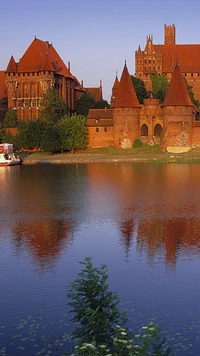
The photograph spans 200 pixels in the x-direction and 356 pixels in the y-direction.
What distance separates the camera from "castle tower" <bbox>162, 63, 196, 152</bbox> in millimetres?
47562

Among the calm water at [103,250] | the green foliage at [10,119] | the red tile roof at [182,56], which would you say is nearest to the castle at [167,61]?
the red tile roof at [182,56]

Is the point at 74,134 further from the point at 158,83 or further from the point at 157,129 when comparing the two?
the point at 158,83

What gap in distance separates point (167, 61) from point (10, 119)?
2504 centimetres

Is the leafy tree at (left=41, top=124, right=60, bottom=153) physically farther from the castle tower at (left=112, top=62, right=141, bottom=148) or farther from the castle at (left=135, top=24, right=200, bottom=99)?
the castle at (left=135, top=24, right=200, bottom=99)

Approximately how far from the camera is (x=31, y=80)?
59.2m

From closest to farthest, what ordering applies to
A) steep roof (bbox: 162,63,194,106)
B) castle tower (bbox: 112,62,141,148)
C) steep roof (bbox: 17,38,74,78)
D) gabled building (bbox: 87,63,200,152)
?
steep roof (bbox: 162,63,194,106) < gabled building (bbox: 87,63,200,152) < castle tower (bbox: 112,62,141,148) < steep roof (bbox: 17,38,74,78)

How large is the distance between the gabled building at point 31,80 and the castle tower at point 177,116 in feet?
51.5

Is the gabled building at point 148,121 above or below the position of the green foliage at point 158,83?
below

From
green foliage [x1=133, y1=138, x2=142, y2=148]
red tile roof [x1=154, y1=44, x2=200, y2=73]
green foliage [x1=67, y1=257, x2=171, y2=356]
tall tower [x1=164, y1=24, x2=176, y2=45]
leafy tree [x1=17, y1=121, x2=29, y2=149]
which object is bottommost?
green foliage [x1=67, y1=257, x2=171, y2=356]

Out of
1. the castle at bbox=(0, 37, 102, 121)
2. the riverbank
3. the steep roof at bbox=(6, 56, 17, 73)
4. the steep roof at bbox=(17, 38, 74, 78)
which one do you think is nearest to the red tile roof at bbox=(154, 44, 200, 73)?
the steep roof at bbox=(17, 38, 74, 78)

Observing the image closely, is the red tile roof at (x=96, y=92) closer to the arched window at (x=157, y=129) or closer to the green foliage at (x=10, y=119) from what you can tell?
the green foliage at (x=10, y=119)

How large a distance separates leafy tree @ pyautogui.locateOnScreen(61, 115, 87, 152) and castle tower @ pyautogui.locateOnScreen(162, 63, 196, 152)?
24.6 feet

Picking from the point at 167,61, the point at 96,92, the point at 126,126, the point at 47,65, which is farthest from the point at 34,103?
the point at 96,92

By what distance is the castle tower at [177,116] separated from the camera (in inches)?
1873
